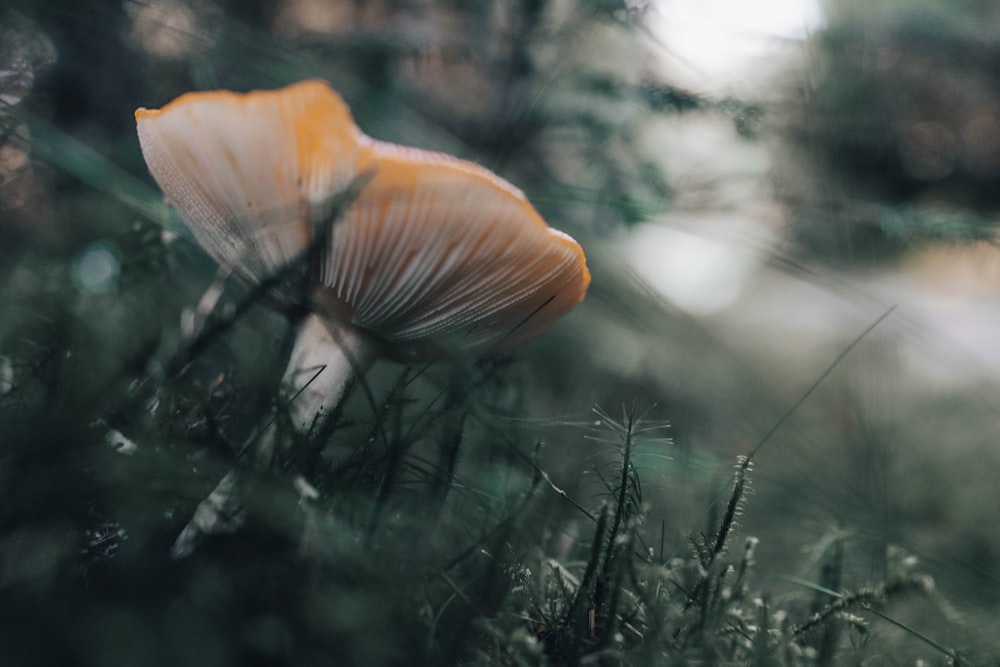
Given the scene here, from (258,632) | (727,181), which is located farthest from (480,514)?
(727,181)

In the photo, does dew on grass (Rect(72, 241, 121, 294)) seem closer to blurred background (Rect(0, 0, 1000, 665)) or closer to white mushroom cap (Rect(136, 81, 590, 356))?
blurred background (Rect(0, 0, 1000, 665))

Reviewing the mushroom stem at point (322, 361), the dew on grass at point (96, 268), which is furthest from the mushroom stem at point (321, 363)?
→ the dew on grass at point (96, 268)

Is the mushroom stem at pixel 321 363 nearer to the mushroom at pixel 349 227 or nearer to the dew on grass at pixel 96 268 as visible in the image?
the mushroom at pixel 349 227

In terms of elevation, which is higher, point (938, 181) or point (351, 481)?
point (351, 481)

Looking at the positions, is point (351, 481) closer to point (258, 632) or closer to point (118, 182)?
point (258, 632)

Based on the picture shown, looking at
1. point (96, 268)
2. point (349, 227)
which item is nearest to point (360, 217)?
point (349, 227)

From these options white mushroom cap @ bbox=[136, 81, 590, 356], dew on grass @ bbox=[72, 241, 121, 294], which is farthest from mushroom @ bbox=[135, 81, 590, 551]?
dew on grass @ bbox=[72, 241, 121, 294]
